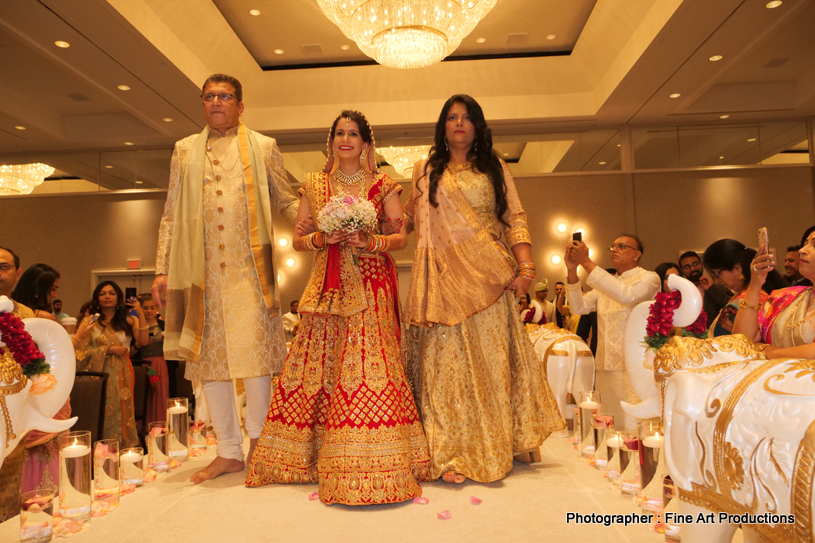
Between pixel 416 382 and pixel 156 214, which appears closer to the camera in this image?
pixel 416 382

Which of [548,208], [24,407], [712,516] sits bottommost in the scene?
[712,516]

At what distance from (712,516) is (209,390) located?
2.22 meters

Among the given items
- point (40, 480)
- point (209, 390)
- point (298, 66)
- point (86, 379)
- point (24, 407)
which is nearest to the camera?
point (24, 407)

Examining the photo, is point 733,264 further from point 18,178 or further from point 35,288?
point 18,178

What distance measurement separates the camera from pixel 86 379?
3326mm

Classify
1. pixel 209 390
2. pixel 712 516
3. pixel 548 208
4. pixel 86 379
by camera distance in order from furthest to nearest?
pixel 548 208, pixel 86 379, pixel 209 390, pixel 712 516

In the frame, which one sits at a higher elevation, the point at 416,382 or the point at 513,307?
the point at 513,307

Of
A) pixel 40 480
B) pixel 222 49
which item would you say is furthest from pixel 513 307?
pixel 222 49

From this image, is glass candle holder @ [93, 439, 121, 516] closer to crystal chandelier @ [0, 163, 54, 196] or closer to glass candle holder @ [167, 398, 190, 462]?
glass candle holder @ [167, 398, 190, 462]

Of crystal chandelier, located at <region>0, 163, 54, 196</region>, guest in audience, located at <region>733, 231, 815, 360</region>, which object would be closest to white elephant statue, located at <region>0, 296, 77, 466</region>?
guest in audience, located at <region>733, 231, 815, 360</region>

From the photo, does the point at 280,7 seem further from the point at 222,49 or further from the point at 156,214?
the point at 156,214

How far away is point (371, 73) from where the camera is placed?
9.10 metres

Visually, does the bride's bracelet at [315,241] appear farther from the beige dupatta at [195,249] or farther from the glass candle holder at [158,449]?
the glass candle holder at [158,449]

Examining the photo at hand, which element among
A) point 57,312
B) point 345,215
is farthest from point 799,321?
point 57,312
